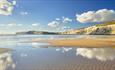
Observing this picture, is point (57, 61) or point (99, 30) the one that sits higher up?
point (99, 30)

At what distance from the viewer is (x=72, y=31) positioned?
437 feet

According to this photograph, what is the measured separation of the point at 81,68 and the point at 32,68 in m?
2.54

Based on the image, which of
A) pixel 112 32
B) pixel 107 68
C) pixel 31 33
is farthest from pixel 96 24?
pixel 107 68

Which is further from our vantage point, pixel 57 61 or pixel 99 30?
pixel 99 30

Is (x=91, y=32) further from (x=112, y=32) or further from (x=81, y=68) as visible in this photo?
(x=81, y=68)

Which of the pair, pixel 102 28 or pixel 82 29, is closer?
pixel 102 28

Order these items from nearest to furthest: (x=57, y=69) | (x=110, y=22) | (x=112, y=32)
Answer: (x=57, y=69), (x=112, y=32), (x=110, y=22)

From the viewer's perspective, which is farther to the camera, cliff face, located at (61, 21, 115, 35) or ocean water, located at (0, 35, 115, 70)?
cliff face, located at (61, 21, 115, 35)

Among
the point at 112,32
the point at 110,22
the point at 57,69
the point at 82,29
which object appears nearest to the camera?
the point at 57,69

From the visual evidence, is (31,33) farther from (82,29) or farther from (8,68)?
(8,68)

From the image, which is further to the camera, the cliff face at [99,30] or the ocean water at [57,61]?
the cliff face at [99,30]

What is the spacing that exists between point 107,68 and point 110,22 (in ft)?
433

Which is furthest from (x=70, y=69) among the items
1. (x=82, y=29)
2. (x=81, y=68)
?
(x=82, y=29)

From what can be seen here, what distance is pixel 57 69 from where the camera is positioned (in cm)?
1166
